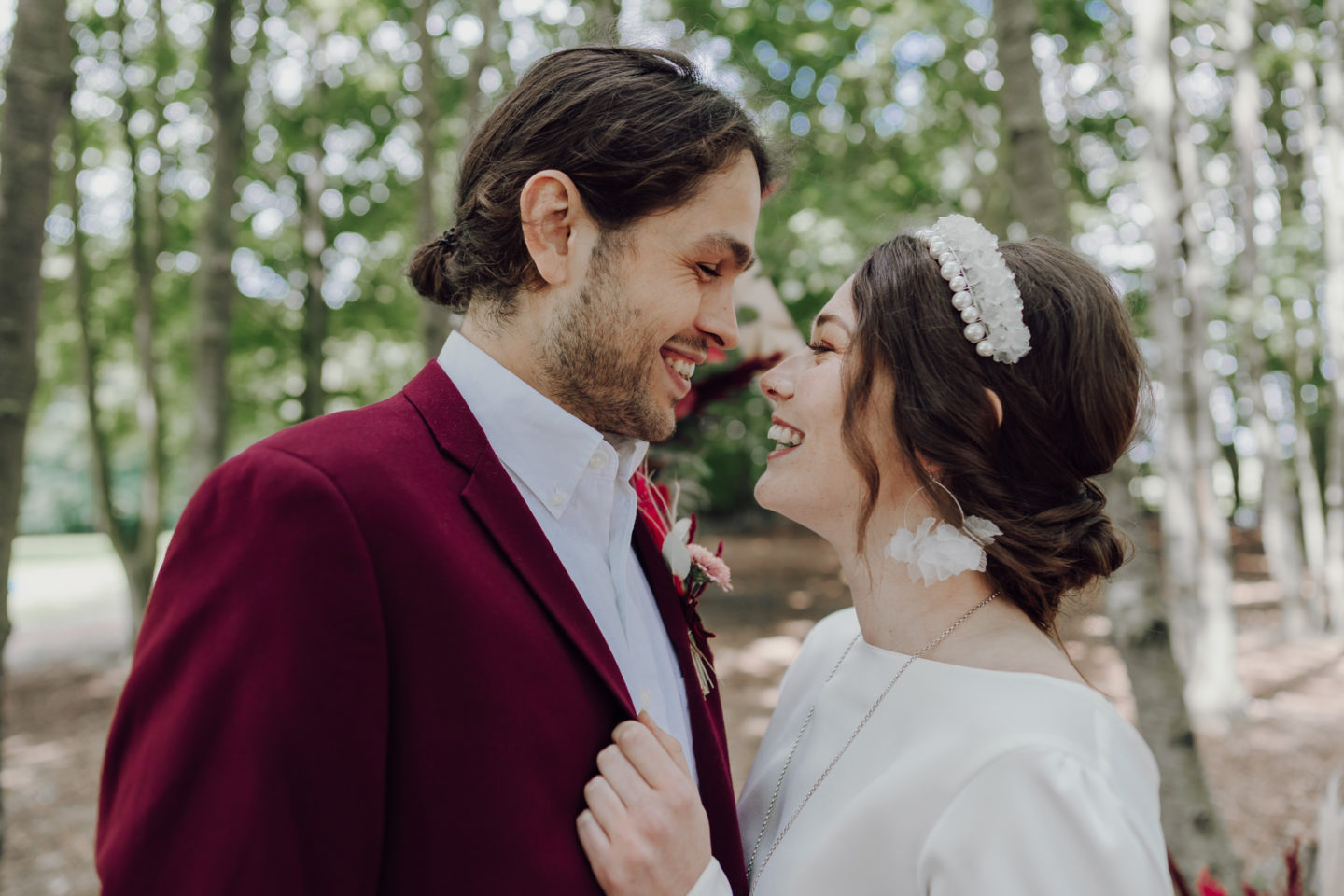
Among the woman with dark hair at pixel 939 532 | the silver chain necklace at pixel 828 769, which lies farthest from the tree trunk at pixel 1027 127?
the silver chain necklace at pixel 828 769

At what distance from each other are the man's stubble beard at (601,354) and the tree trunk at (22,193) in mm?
2143

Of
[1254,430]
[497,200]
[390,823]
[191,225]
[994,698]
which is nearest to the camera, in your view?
[390,823]

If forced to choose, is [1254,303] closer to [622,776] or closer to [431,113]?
[431,113]

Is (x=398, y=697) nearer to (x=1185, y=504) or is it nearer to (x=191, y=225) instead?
(x=1185, y=504)

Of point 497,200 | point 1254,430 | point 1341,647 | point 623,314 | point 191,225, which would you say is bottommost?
point 1341,647

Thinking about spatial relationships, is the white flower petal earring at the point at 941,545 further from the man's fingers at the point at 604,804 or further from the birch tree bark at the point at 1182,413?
the birch tree bark at the point at 1182,413

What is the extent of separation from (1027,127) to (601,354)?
2.89m

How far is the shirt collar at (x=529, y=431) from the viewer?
5.89ft

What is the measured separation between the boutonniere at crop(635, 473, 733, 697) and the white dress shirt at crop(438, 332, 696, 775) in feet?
0.59

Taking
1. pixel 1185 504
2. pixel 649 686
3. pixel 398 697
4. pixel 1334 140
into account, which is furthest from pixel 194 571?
pixel 1334 140

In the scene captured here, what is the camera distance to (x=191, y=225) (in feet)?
44.0

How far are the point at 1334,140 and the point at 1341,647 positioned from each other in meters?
6.16

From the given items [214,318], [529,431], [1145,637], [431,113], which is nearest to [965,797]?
[529,431]

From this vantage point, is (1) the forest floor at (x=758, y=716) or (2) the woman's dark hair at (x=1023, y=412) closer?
(2) the woman's dark hair at (x=1023, y=412)
